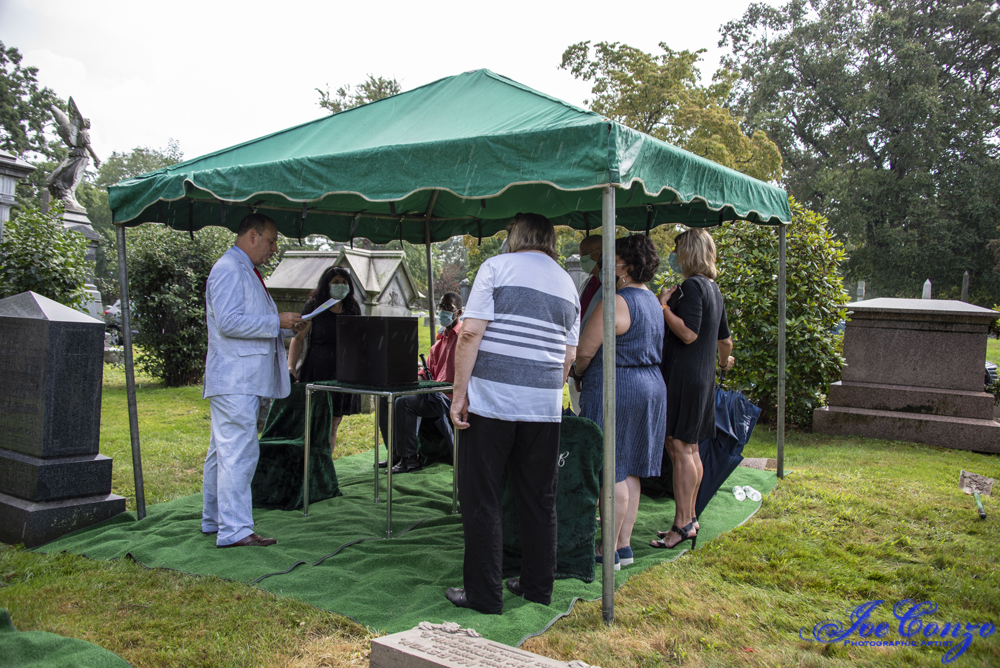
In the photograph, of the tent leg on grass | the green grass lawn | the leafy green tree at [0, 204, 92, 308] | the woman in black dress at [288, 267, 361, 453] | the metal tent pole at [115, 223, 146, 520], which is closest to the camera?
the green grass lawn

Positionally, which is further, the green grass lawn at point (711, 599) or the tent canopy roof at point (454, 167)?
the tent canopy roof at point (454, 167)

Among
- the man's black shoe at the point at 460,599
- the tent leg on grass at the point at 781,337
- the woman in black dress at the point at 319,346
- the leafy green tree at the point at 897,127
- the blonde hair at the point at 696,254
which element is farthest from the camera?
the leafy green tree at the point at 897,127

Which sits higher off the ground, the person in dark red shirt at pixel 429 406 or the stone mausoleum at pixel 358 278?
the stone mausoleum at pixel 358 278

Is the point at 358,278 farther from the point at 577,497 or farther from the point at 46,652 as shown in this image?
the point at 46,652

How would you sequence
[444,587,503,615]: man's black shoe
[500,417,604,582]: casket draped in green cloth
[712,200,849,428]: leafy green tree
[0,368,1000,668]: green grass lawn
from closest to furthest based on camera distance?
[0,368,1000,668]: green grass lawn < [444,587,503,615]: man's black shoe < [500,417,604,582]: casket draped in green cloth < [712,200,849,428]: leafy green tree

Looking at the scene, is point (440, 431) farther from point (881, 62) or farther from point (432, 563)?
point (881, 62)

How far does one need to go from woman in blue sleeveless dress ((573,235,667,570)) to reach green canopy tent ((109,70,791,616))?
1.56 feet

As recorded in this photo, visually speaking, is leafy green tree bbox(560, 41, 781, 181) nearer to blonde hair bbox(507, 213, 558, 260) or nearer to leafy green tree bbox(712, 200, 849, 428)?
leafy green tree bbox(712, 200, 849, 428)

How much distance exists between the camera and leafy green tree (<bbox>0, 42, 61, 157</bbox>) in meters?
37.8

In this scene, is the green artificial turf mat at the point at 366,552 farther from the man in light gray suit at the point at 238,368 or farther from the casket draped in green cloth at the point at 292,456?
the man in light gray suit at the point at 238,368

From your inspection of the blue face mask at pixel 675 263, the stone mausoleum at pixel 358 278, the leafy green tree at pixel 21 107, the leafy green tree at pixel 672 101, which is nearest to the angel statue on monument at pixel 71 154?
the stone mausoleum at pixel 358 278

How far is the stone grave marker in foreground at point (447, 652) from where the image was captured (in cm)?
209

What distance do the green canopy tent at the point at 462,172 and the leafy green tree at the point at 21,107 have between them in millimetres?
42371

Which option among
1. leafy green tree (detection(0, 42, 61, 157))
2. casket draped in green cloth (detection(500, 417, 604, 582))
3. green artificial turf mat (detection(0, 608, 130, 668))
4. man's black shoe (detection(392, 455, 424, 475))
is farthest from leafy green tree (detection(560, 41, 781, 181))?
leafy green tree (detection(0, 42, 61, 157))
